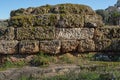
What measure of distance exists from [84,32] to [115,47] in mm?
1224

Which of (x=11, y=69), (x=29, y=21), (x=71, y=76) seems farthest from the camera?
(x=29, y=21)

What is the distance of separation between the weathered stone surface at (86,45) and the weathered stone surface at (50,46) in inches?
31.2

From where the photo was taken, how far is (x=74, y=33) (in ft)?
38.9

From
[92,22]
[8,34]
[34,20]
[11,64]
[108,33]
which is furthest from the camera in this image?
[108,33]

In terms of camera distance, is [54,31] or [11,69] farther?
[54,31]

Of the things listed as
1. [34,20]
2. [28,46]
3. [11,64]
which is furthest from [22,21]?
[11,64]

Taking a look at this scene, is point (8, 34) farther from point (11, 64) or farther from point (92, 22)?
point (92, 22)

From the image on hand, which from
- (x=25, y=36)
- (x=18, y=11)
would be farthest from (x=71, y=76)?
(x=18, y=11)

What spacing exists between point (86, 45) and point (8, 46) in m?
2.68

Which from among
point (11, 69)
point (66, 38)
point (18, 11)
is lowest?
point (11, 69)

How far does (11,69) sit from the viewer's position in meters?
10.7

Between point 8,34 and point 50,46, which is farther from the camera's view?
point 8,34

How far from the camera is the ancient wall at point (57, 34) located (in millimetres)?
11555

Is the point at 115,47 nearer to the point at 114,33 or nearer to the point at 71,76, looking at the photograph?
the point at 114,33
